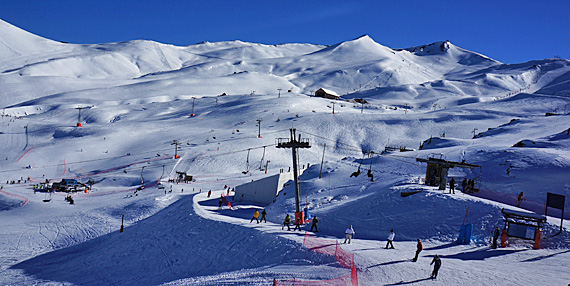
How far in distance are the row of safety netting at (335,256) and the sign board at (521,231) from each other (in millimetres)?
7980

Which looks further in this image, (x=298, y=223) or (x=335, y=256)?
(x=298, y=223)

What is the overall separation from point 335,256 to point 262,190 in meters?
19.8

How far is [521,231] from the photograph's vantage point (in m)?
21.6

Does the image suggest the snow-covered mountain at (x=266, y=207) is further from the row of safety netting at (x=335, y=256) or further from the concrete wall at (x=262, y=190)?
the concrete wall at (x=262, y=190)

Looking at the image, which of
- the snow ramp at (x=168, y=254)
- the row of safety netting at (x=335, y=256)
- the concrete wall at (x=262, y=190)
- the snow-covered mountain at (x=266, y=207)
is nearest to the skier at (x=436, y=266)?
the snow-covered mountain at (x=266, y=207)

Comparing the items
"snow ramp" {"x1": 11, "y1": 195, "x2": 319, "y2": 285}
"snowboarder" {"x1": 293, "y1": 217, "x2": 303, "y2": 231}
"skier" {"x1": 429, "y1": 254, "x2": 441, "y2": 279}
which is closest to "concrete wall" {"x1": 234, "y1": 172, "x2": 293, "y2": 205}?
"snow ramp" {"x1": 11, "y1": 195, "x2": 319, "y2": 285}

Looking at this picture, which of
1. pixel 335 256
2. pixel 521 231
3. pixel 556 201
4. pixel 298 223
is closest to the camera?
pixel 335 256

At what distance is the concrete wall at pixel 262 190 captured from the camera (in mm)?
38031

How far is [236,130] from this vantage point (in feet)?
250

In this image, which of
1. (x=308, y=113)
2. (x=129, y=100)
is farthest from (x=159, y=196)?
(x=129, y=100)

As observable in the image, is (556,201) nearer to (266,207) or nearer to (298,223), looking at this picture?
(298,223)

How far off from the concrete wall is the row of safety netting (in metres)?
15.5

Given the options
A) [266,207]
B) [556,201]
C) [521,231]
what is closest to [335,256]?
[521,231]

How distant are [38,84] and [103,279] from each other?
513 ft
